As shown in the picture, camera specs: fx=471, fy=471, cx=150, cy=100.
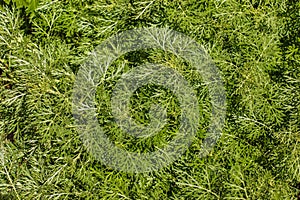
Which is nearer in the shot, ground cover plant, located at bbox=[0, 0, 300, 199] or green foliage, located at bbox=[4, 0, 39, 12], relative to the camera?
ground cover plant, located at bbox=[0, 0, 300, 199]

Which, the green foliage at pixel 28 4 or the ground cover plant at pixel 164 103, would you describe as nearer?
the ground cover plant at pixel 164 103

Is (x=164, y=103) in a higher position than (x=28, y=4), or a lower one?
lower

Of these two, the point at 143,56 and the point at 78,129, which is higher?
the point at 143,56

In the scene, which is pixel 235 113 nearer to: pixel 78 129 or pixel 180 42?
pixel 180 42

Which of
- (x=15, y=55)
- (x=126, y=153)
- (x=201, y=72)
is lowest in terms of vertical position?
(x=126, y=153)

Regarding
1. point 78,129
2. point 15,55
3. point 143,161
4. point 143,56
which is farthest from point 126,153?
point 15,55

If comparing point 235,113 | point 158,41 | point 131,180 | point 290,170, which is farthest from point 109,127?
point 290,170

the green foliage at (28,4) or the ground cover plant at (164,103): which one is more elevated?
the green foliage at (28,4)

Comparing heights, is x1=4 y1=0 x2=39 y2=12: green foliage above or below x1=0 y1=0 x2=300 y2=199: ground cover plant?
above
